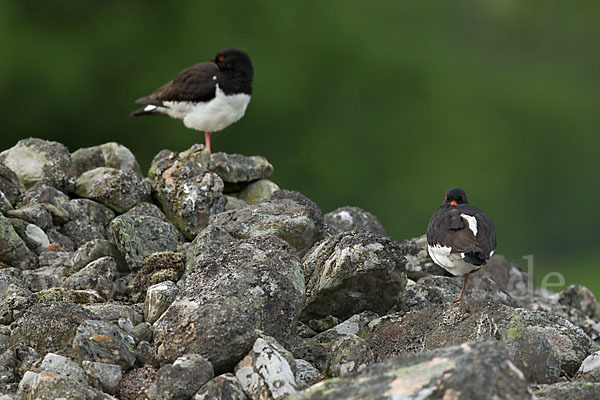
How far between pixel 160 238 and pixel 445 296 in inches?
106

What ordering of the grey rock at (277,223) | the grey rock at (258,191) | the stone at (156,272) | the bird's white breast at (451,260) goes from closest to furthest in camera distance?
1. the bird's white breast at (451,260)
2. the stone at (156,272)
3. the grey rock at (277,223)
4. the grey rock at (258,191)

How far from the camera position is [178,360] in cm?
446

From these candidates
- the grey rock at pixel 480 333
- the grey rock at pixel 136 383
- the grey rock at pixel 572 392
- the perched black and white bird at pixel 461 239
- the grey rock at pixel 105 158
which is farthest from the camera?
the grey rock at pixel 105 158

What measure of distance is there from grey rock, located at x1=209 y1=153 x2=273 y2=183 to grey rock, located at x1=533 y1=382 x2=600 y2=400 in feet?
17.1

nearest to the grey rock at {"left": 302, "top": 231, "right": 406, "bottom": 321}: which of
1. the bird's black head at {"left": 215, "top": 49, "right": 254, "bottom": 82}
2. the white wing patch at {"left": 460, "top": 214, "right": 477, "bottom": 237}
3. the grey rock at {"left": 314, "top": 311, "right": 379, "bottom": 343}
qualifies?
the grey rock at {"left": 314, "top": 311, "right": 379, "bottom": 343}

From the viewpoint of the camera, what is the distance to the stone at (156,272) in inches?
242

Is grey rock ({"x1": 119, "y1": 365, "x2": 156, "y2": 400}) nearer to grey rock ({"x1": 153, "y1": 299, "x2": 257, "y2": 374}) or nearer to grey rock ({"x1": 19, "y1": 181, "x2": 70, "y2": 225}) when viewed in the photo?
grey rock ({"x1": 153, "y1": 299, "x2": 257, "y2": 374})

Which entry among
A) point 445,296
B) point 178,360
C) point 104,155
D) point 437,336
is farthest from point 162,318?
point 104,155

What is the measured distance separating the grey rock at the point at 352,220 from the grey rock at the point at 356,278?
243 centimetres

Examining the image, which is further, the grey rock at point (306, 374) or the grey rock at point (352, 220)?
the grey rock at point (352, 220)

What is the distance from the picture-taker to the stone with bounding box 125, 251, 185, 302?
20.2 ft

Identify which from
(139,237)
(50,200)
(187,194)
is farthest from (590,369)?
(50,200)

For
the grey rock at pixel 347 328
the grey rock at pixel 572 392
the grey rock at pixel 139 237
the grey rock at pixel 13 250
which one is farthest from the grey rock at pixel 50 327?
the grey rock at pixel 572 392

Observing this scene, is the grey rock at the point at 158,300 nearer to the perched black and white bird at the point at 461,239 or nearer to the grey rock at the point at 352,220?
the perched black and white bird at the point at 461,239
